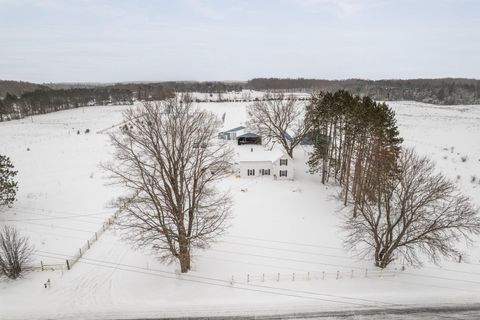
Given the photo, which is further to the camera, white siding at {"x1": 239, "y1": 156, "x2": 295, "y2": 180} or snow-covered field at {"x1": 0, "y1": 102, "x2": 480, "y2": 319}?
white siding at {"x1": 239, "y1": 156, "x2": 295, "y2": 180}

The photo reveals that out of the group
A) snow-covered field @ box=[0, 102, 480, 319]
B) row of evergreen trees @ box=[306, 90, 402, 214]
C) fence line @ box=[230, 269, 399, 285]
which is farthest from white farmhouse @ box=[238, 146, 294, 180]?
fence line @ box=[230, 269, 399, 285]

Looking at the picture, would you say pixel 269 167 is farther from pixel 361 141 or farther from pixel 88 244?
pixel 88 244

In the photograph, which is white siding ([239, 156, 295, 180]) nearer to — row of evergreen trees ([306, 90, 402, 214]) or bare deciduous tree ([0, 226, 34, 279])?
row of evergreen trees ([306, 90, 402, 214])

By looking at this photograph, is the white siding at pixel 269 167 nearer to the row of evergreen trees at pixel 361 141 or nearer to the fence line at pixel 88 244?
the row of evergreen trees at pixel 361 141

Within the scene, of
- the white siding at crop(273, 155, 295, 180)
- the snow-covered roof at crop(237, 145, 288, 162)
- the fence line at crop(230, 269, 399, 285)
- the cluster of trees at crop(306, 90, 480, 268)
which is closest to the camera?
the cluster of trees at crop(306, 90, 480, 268)

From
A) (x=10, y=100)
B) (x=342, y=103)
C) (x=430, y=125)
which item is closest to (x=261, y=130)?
(x=342, y=103)

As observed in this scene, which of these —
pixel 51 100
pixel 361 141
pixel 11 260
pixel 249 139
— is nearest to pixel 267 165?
pixel 361 141

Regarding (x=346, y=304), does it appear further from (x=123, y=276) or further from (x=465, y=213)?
(x=123, y=276)
